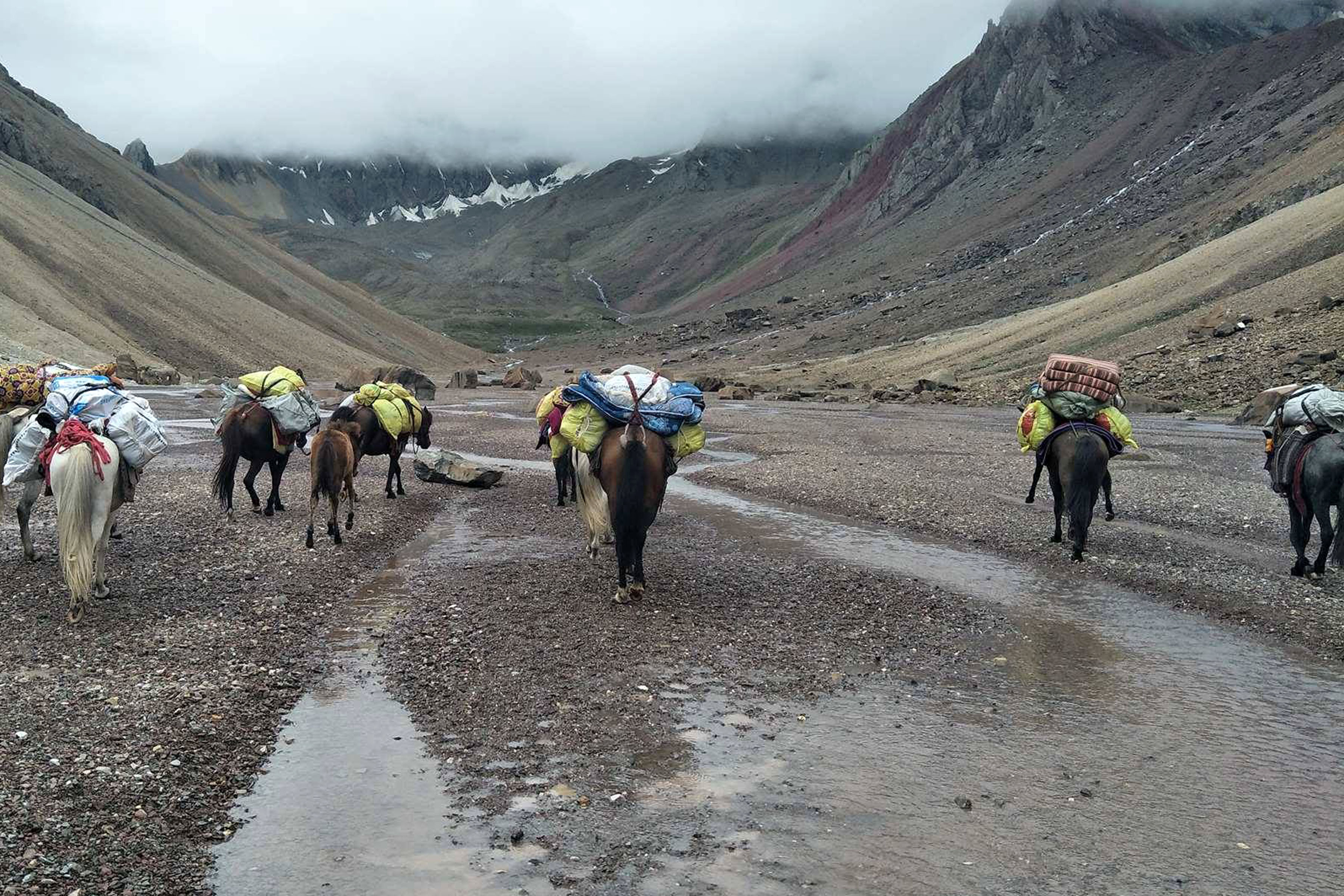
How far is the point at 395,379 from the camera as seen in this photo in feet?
187

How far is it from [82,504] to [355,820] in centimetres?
533

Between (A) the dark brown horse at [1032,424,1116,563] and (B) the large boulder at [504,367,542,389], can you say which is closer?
(A) the dark brown horse at [1032,424,1116,563]

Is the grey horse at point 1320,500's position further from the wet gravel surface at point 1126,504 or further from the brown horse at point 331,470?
the brown horse at point 331,470

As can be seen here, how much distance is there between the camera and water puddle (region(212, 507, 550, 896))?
17.2ft

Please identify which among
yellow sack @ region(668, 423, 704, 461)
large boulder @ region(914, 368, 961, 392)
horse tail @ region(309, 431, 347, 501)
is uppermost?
large boulder @ region(914, 368, 961, 392)

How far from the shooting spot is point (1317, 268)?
4462cm

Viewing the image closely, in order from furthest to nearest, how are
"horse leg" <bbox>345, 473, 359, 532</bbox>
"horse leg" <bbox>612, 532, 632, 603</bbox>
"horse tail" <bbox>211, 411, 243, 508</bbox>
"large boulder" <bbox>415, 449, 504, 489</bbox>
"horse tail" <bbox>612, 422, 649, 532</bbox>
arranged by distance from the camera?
"large boulder" <bbox>415, 449, 504, 489</bbox> → "horse tail" <bbox>211, 411, 243, 508</bbox> → "horse leg" <bbox>345, 473, 359, 532</bbox> → "horse leg" <bbox>612, 532, 632, 603</bbox> → "horse tail" <bbox>612, 422, 649, 532</bbox>

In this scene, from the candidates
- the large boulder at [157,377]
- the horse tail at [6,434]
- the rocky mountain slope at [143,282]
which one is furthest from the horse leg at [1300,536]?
the large boulder at [157,377]

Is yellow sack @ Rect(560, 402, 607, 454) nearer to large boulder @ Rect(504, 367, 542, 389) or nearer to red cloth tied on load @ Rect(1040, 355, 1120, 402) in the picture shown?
red cloth tied on load @ Rect(1040, 355, 1120, 402)

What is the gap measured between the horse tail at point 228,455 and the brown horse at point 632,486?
7.10 meters

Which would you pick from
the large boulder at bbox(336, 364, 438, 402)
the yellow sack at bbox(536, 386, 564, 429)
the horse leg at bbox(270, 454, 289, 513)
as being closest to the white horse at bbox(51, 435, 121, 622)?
the horse leg at bbox(270, 454, 289, 513)

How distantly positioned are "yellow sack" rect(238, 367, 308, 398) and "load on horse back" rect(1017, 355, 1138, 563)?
11.0 metres

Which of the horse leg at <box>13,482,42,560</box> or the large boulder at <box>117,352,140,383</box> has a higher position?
the large boulder at <box>117,352,140,383</box>

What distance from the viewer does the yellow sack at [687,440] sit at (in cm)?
1137
